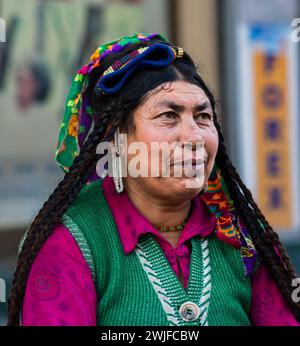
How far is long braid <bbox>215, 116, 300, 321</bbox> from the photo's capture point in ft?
7.36

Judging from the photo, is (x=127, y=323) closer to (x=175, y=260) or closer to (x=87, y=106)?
→ (x=175, y=260)

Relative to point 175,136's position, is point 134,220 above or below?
below

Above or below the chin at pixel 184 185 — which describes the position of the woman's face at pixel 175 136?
above

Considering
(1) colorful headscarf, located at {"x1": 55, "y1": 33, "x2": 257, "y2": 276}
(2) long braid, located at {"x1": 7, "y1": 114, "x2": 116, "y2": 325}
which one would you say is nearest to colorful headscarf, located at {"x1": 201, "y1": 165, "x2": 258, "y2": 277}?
(1) colorful headscarf, located at {"x1": 55, "y1": 33, "x2": 257, "y2": 276}

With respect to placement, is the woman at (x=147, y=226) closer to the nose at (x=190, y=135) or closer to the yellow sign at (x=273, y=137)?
the nose at (x=190, y=135)

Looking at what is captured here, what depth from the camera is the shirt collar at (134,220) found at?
2.14 metres

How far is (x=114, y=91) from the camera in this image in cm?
220

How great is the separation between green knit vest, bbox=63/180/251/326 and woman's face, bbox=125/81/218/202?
0.54 feet

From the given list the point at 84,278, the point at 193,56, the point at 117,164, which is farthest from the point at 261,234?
the point at 193,56

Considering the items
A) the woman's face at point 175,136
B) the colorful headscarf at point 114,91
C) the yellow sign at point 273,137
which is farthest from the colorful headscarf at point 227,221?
the yellow sign at point 273,137

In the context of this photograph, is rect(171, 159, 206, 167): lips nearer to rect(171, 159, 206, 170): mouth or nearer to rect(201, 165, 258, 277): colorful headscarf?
rect(171, 159, 206, 170): mouth

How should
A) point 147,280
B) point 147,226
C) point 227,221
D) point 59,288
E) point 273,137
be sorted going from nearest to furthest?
point 59,288 → point 147,280 → point 147,226 → point 227,221 → point 273,137

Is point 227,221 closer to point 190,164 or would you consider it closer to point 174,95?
point 190,164

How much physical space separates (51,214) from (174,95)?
1.57ft
